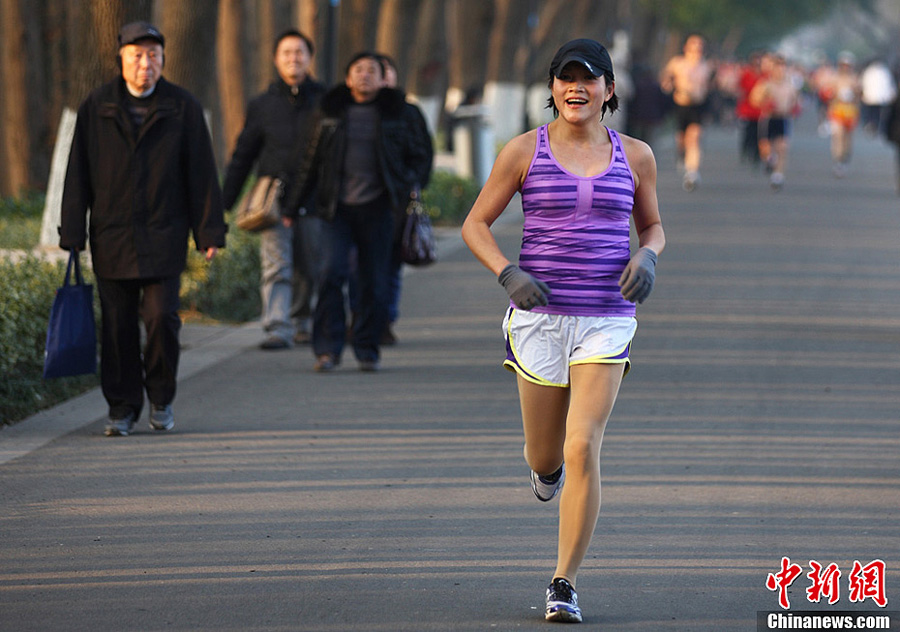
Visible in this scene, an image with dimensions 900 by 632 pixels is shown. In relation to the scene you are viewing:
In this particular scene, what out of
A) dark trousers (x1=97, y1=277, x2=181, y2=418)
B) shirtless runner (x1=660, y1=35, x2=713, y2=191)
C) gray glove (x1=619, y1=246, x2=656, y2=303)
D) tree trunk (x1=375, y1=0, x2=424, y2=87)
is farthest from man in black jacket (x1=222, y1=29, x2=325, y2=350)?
shirtless runner (x1=660, y1=35, x2=713, y2=191)

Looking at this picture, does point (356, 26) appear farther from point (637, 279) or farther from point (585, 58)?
point (637, 279)

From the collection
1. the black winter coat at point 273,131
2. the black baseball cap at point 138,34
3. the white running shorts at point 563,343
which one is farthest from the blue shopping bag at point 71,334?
the white running shorts at point 563,343

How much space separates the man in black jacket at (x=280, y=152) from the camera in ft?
35.1

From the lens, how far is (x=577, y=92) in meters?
5.34

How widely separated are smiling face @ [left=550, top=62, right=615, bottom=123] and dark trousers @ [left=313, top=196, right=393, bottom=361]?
15.8 feet

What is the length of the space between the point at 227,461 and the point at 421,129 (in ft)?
10.8

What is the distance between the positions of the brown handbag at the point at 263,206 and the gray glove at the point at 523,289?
5649mm

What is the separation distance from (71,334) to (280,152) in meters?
3.08

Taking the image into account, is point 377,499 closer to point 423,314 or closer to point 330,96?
point 330,96

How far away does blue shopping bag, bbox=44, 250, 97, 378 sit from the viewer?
790 cm

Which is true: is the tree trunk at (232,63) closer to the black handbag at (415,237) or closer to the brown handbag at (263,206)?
the brown handbag at (263,206)

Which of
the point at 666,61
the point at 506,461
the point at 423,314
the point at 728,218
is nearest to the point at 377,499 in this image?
the point at 506,461

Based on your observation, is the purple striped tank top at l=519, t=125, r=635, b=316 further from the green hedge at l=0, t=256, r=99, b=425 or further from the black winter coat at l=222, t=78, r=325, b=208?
the black winter coat at l=222, t=78, r=325, b=208

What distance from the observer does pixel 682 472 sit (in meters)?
7.55
